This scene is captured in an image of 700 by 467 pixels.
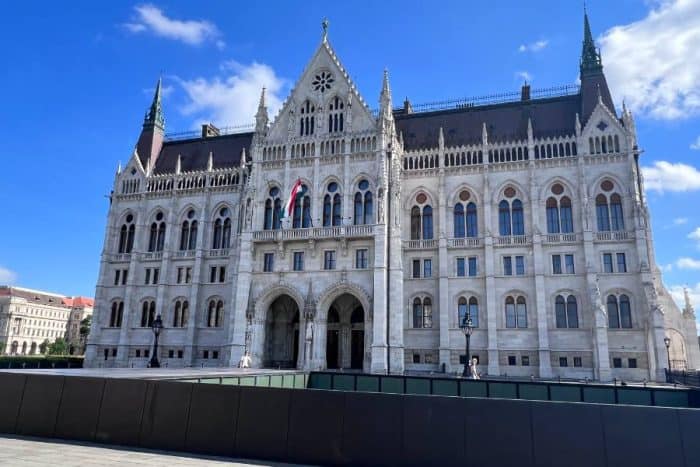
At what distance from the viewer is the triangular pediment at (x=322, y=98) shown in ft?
142

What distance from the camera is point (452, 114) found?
47.5 metres

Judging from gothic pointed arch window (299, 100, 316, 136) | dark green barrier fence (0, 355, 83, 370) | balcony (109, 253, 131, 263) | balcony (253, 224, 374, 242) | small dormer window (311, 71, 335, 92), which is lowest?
dark green barrier fence (0, 355, 83, 370)

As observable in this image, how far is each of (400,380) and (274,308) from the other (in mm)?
27121

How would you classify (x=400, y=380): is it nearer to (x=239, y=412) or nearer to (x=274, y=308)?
(x=239, y=412)

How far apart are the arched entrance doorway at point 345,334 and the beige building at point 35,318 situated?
98.6 metres

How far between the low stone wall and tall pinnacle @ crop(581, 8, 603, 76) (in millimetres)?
42007

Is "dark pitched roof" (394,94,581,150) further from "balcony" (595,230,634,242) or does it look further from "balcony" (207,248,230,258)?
"balcony" (207,248,230,258)

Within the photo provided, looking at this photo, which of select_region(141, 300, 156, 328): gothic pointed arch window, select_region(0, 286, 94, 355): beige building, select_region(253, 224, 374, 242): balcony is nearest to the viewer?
select_region(253, 224, 374, 242): balcony

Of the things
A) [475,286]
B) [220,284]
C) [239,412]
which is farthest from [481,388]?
[220,284]

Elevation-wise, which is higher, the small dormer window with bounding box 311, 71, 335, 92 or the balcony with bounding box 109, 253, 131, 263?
the small dormer window with bounding box 311, 71, 335, 92

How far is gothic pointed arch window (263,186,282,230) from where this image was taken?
43.6 meters

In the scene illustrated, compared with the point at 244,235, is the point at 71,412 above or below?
below

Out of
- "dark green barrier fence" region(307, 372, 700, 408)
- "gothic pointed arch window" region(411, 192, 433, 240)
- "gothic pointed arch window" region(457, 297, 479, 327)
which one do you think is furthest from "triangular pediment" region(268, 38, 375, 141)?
"dark green barrier fence" region(307, 372, 700, 408)

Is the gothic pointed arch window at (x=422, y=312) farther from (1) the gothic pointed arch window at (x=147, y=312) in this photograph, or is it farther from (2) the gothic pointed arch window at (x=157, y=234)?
(2) the gothic pointed arch window at (x=157, y=234)
